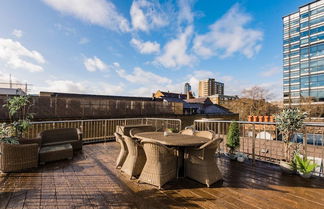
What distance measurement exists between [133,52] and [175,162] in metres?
10.6

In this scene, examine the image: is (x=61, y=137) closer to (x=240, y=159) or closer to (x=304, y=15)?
(x=240, y=159)

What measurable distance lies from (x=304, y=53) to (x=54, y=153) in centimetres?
4131

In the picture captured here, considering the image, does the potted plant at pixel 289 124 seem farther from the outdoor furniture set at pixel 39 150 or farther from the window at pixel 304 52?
the window at pixel 304 52

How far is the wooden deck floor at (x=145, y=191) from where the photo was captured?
197 cm

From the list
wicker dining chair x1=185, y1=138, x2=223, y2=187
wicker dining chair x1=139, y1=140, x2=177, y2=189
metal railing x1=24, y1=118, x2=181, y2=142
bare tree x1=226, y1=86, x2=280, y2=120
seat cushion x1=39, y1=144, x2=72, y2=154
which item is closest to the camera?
wicker dining chair x1=139, y1=140, x2=177, y2=189

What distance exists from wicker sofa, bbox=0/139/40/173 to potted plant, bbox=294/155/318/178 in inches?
221

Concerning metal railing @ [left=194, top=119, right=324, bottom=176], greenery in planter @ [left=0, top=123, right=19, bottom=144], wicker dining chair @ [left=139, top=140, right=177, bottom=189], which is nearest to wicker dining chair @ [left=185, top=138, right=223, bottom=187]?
wicker dining chair @ [left=139, top=140, right=177, bottom=189]

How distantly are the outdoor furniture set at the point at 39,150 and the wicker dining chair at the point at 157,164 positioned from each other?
255cm

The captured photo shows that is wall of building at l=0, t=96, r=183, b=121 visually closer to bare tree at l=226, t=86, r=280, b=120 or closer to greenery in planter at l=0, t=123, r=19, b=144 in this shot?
greenery in planter at l=0, t=123, r=19, b=144

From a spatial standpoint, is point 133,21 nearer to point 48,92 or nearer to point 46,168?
point 46,168

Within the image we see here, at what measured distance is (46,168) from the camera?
10.6 ft

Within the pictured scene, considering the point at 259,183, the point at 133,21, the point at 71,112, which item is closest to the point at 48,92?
the point at 71,112

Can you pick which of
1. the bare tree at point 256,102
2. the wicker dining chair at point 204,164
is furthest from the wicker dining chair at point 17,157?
the bare tree at point 256,102

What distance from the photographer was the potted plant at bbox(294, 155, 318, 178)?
2.78m
